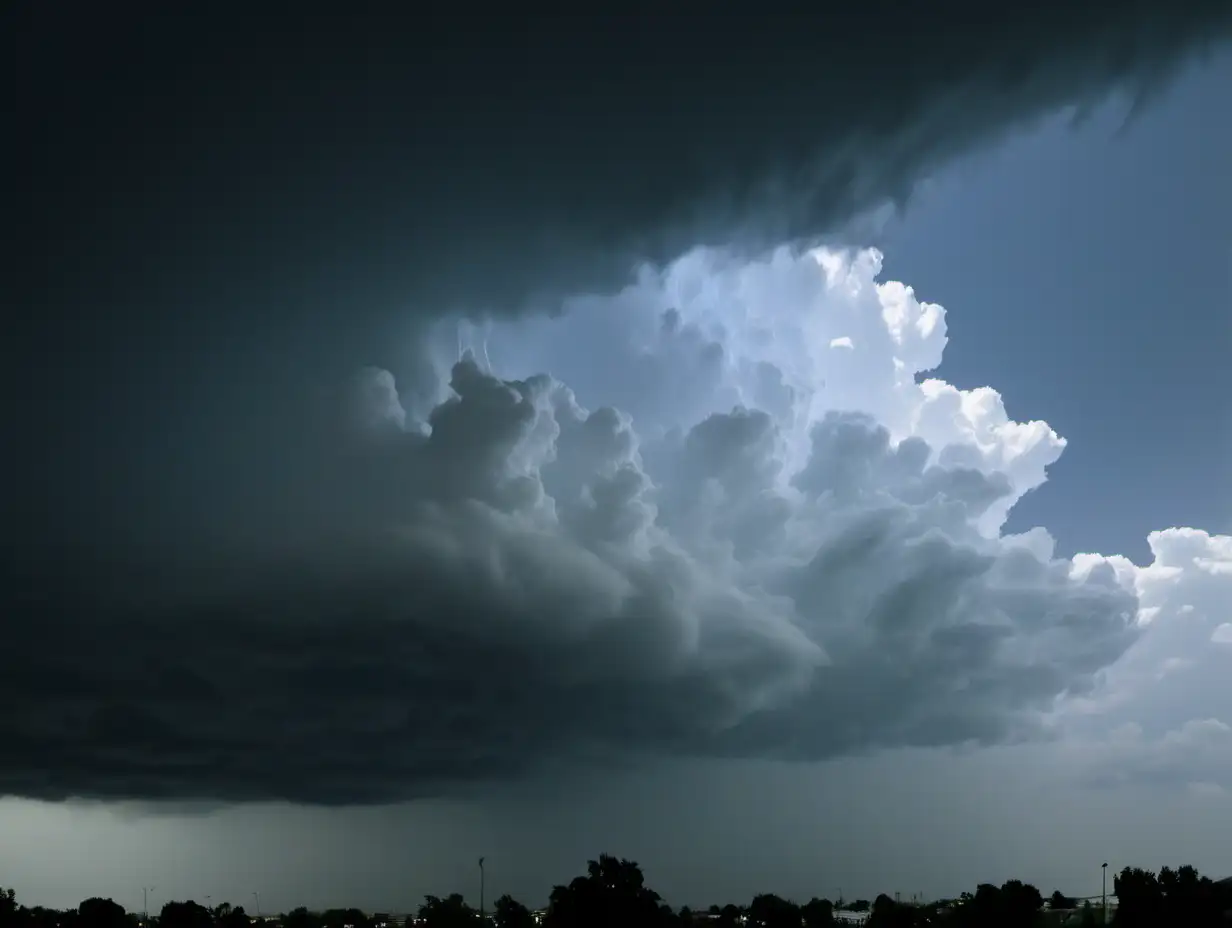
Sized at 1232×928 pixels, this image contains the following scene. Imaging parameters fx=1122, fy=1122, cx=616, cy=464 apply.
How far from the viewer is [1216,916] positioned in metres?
162

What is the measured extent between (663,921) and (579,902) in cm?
1559

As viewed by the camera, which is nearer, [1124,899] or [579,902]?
[1124,899]

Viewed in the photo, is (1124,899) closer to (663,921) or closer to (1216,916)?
(1216,916)

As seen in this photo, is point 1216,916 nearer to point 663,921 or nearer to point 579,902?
point 663,921

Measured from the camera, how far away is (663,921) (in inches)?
7687

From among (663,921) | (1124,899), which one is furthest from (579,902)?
(1124,899)

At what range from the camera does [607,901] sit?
19025 centimetres

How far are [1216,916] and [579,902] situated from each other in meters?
98.1

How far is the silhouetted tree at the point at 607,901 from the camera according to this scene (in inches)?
7416

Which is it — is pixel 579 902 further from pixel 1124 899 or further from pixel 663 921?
pixel 1124 899

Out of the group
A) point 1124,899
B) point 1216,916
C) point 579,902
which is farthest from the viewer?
point 579,902

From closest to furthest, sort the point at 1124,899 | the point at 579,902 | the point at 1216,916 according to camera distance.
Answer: the point at 1216,916 → the point at 1124,899 → the point at 579,902

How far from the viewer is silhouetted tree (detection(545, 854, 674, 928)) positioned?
188 meters

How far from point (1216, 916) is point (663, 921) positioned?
283 ft
